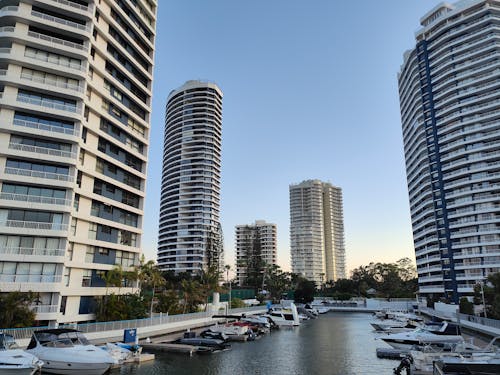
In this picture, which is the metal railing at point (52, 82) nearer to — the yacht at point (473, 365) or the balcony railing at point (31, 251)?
the balcony railing at point (31, 251)

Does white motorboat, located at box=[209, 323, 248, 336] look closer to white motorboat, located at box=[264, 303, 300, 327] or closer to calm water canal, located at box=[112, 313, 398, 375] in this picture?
calm water canal, located at box=[112, 313, 398, 375]

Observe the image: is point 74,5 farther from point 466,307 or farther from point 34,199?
point 466,307

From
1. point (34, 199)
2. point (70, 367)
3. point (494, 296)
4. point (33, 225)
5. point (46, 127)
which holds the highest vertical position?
point (46, 127)

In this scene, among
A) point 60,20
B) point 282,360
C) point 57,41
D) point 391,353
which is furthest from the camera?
point 60,20

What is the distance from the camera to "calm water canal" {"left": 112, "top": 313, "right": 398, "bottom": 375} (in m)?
23.8

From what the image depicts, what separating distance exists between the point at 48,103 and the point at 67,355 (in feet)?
88.4

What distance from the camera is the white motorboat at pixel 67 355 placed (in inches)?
773

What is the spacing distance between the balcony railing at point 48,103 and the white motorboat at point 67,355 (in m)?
24.4

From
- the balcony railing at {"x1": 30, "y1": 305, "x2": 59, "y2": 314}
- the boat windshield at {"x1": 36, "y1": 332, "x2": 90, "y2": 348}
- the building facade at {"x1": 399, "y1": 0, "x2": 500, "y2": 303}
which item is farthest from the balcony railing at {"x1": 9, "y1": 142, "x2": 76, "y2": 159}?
the building facade at {"x1": 399, "y1": 0, "x2": 500, "y2": 303}

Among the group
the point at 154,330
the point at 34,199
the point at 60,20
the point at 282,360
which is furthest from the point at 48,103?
the point at 282,360

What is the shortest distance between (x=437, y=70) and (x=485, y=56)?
1013 centimetres

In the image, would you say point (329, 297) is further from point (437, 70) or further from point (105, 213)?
point (105, 213)

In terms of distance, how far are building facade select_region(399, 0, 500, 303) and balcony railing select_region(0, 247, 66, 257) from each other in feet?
247

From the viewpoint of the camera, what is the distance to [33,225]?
109 ft
